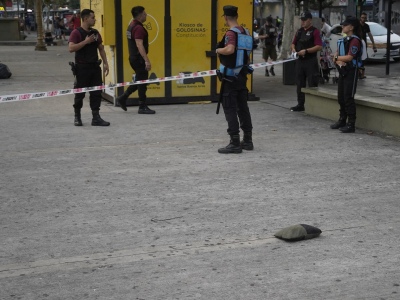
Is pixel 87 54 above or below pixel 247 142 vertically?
above

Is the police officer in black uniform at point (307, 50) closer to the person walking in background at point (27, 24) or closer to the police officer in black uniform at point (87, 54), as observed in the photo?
the police officer in black uniform at point (87, 54)

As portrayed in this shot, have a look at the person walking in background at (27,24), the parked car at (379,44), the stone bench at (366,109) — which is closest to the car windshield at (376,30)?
the parked car at (379,44)

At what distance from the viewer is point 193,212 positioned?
21.2 feet

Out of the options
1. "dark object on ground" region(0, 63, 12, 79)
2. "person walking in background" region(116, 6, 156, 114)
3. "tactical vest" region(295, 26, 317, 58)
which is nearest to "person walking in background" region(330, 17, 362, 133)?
"tactical vest" region(295, 26, 317, 58)

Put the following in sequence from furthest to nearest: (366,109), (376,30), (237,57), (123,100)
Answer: (376,30)
(123,100)
(366,109)
(237,57)

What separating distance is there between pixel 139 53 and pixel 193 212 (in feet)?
20.2

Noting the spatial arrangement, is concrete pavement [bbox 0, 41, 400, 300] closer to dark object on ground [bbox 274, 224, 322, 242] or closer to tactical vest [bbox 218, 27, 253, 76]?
dark object on ground [bbox 274, 224, 322, 242]

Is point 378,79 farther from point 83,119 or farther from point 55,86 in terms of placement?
point 83,119

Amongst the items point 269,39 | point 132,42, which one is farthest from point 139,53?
point 269,39

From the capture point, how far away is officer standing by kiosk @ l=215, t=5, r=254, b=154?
29.0 ft

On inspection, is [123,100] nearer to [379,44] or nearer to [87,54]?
[87,54]

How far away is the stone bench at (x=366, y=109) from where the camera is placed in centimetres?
1007

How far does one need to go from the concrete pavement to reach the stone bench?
298mm

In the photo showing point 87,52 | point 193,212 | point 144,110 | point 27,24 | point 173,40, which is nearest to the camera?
point 193,212
